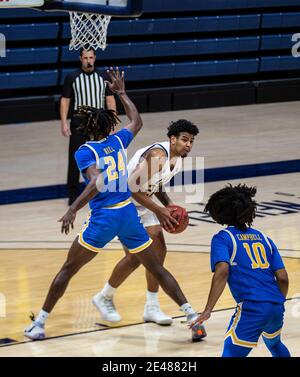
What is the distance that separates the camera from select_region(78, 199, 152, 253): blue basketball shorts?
7945 millimetres

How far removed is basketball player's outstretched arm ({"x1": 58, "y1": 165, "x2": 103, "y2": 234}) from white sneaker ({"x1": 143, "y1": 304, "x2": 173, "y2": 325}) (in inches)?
40.3

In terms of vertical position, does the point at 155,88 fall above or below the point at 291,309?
above

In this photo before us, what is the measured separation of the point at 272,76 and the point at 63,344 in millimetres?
13921

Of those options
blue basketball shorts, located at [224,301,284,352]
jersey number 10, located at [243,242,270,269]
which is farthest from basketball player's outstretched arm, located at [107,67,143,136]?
blue basketball shorts, located at [224,301,284,352]

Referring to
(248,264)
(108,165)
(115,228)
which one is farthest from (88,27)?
(248,264)

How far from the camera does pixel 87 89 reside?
12.0 meters

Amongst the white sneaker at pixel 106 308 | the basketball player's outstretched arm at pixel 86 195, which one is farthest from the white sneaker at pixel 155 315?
the basketball player's outstretched arm at pixel 86 195

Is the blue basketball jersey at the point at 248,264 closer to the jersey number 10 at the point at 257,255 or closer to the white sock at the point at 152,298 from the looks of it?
the jersey number 10 at the point at 257,255

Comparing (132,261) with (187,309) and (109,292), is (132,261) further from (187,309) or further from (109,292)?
(187,309)

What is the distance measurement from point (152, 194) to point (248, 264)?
6.55ft

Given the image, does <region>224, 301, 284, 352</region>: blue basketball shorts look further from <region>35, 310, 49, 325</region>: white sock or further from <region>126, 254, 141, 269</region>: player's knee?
<region>126, 254, 141, 269</region>: player's knee

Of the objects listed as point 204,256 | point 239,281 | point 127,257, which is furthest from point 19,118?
point 239,281

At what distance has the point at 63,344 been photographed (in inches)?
308

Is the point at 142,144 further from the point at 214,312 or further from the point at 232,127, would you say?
the point at 214,312
